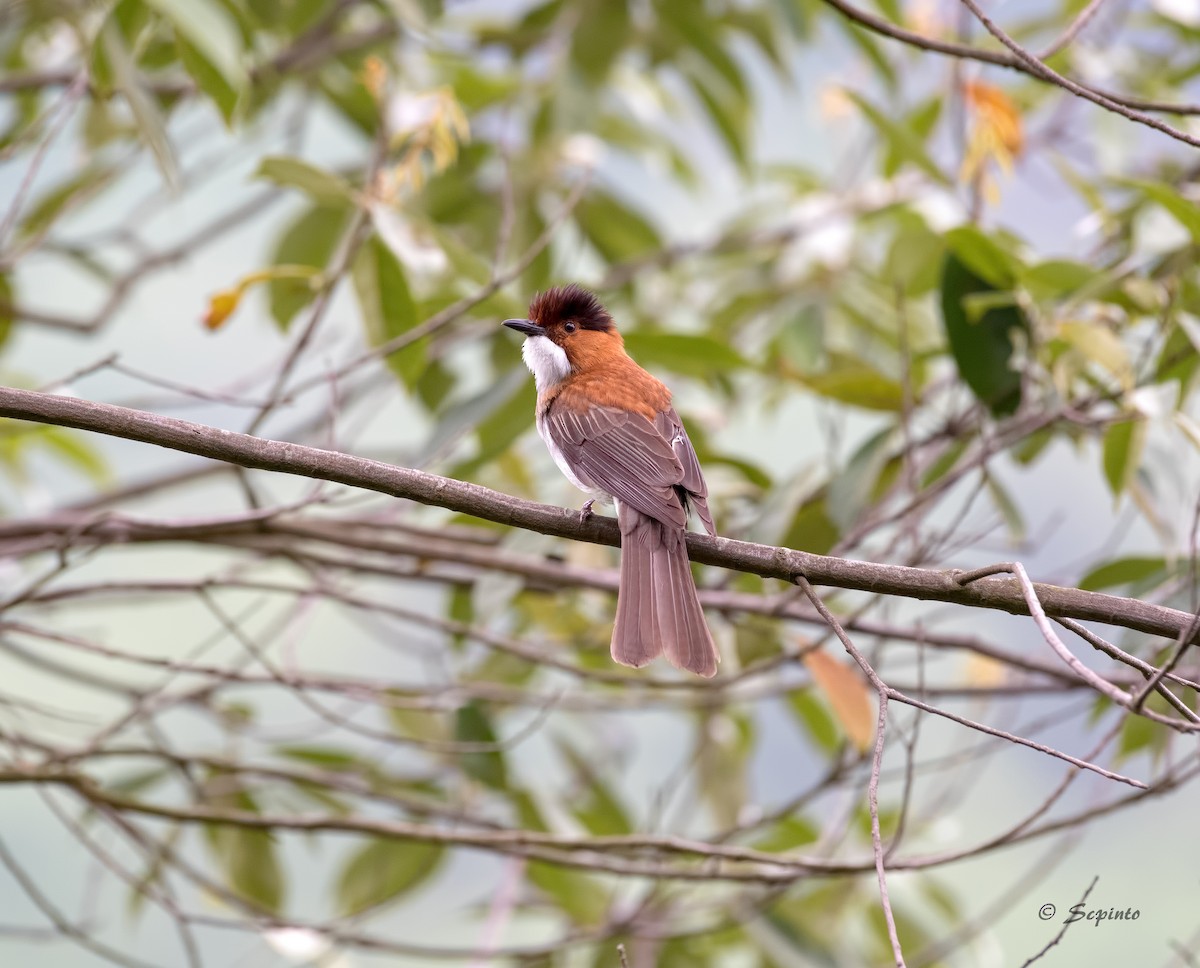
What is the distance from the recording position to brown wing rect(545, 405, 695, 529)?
278cm

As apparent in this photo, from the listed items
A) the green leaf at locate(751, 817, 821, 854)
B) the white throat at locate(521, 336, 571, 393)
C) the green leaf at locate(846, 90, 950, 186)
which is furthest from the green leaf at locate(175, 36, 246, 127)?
the green leaf at locate(751, 817, 821, 854)

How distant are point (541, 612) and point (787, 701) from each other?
974 millimetres

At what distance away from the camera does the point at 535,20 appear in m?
4.71

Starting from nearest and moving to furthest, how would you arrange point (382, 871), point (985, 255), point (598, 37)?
point (985, 255)
point (382, 871)
point (598, 37)

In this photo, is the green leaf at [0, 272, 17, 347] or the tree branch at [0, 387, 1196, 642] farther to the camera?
the green leaf at [0, 272, 17, 347]

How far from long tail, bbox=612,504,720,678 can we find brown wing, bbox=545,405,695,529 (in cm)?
8

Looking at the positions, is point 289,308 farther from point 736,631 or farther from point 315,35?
point 736,631

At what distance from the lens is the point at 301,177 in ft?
10.2

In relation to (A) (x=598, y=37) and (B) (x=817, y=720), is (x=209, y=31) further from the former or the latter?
(B) (x=817, y=720)

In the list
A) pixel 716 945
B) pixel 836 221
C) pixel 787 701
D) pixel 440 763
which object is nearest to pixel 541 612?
pixel 440 763

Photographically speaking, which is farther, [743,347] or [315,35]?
[743,347]

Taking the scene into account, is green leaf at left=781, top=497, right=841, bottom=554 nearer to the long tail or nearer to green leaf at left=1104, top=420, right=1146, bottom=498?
green leaf at left=1104, top=420, right=1146, bottom=498

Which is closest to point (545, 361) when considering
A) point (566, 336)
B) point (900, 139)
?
point (566, 336)

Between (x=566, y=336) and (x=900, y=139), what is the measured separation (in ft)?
→ 3.24
